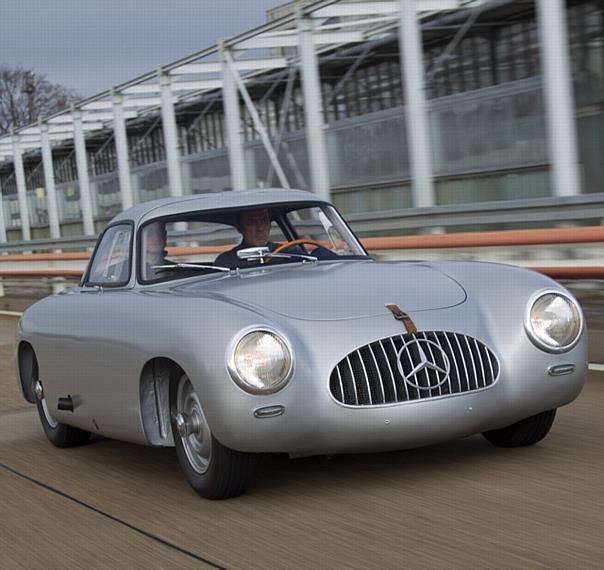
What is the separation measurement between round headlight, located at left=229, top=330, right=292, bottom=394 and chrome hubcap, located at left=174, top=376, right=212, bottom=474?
0.33m

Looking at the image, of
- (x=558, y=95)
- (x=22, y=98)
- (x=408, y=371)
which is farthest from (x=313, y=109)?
(x=22, y=98)

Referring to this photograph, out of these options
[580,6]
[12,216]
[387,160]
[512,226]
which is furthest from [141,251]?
[12,216]

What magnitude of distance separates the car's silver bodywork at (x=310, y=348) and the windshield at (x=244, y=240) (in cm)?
20

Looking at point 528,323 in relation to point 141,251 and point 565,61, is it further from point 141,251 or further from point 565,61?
point 565,61

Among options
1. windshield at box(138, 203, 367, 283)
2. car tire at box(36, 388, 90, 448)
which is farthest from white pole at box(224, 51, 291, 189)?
car tire at box(36, 388, 90, 448)

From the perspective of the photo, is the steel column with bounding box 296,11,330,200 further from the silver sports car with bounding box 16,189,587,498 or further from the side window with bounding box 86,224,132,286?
the silver sports car with bounding box 16,189,587,498

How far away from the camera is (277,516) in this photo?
16.1 ft

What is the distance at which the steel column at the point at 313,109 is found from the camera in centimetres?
1852

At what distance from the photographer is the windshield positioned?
6.48m

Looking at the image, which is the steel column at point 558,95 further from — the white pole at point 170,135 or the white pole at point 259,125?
the white pole at point 170,135

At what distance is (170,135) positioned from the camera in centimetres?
2341

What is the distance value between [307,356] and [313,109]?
46.5 feet

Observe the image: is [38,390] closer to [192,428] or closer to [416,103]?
[192,428]

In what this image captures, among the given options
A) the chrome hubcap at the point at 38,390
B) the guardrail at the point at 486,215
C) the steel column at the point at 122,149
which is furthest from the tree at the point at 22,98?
the chrome hubcap at the point at 38,390
